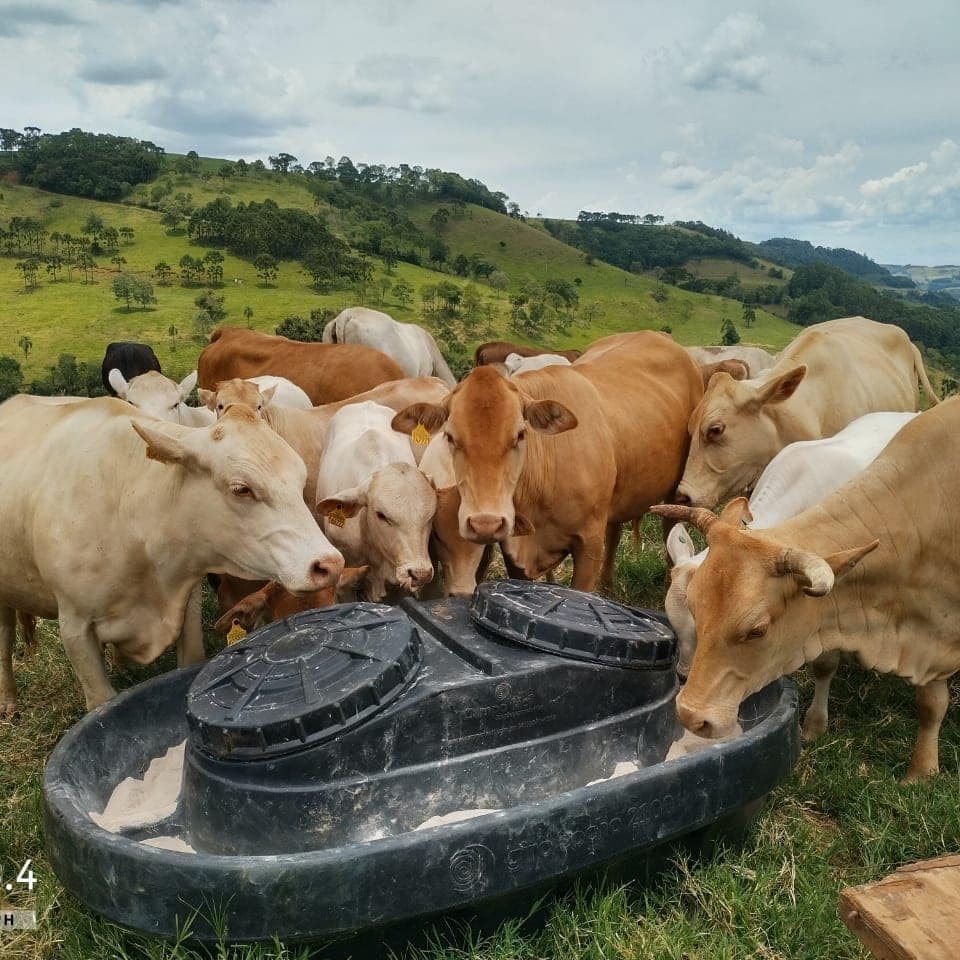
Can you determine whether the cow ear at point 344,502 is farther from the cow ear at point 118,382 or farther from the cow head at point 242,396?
the cow ear at point 118,382

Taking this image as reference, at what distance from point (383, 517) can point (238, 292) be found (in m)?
21.3

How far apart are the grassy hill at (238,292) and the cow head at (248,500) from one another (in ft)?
42.0

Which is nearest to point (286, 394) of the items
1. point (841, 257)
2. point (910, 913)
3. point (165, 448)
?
point (165, 448)

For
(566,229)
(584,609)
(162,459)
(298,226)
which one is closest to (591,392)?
(584,609)

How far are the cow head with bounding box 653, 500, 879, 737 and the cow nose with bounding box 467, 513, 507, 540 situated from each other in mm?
1055

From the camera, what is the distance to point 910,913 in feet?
7.50

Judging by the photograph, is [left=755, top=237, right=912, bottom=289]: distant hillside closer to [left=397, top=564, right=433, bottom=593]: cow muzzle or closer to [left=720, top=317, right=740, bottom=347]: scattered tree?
[left=720, top=317, right=740, bottom=347]: scattered tree

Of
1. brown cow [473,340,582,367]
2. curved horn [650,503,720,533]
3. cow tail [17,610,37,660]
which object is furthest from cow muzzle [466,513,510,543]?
brown cow [473,340,582,367]

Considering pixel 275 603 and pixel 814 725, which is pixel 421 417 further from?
pixel 814 725

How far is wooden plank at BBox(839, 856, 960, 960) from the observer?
2168mm

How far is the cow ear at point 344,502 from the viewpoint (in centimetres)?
440

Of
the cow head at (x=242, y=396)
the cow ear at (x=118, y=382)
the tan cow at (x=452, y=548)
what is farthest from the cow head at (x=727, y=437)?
the cow ear at (x=118, y=382)

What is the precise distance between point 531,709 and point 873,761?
2133 millimetres

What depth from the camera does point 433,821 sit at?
8.82ft
